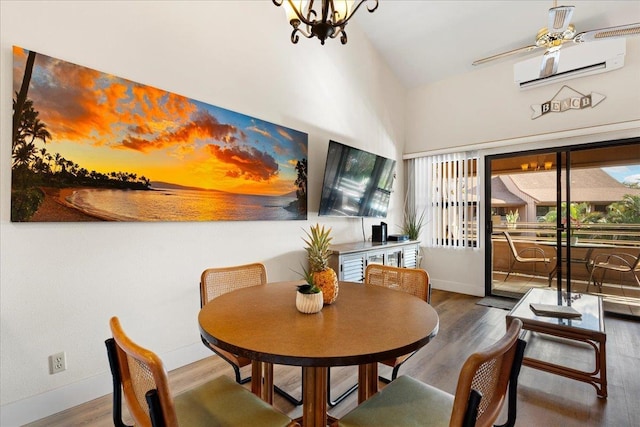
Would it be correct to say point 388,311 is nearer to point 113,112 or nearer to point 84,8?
point 113,112

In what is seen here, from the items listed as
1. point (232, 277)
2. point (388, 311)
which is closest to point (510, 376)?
point (388, 311)

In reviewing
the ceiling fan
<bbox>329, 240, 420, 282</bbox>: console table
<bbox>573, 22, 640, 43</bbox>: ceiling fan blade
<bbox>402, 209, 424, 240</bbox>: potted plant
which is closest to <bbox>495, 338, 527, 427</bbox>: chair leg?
<bbox>329, 240, 420, 282</bbox>: console table

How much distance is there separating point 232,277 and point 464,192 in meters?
3.92

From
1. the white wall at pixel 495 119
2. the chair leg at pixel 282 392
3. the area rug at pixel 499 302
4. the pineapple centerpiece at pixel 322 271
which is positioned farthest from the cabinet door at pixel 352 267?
the white wall at pixel 495 119

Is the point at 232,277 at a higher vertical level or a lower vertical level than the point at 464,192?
lower

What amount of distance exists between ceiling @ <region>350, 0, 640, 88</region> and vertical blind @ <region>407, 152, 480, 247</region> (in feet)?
4.58

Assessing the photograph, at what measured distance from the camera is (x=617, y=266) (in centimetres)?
373

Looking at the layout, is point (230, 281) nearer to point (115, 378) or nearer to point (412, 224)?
point (115, 378)

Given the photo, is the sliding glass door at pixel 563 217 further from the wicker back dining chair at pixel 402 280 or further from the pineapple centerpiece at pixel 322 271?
the pineapple centerpiece at pixel 322 271

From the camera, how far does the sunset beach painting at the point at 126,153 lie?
68.4 inches

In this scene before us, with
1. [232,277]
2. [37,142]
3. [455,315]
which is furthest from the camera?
[455,315]

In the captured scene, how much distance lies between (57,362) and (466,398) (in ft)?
7.41

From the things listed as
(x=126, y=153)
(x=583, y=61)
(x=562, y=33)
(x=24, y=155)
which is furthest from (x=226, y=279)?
(x=583, y=61)

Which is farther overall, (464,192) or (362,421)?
(464,192)
